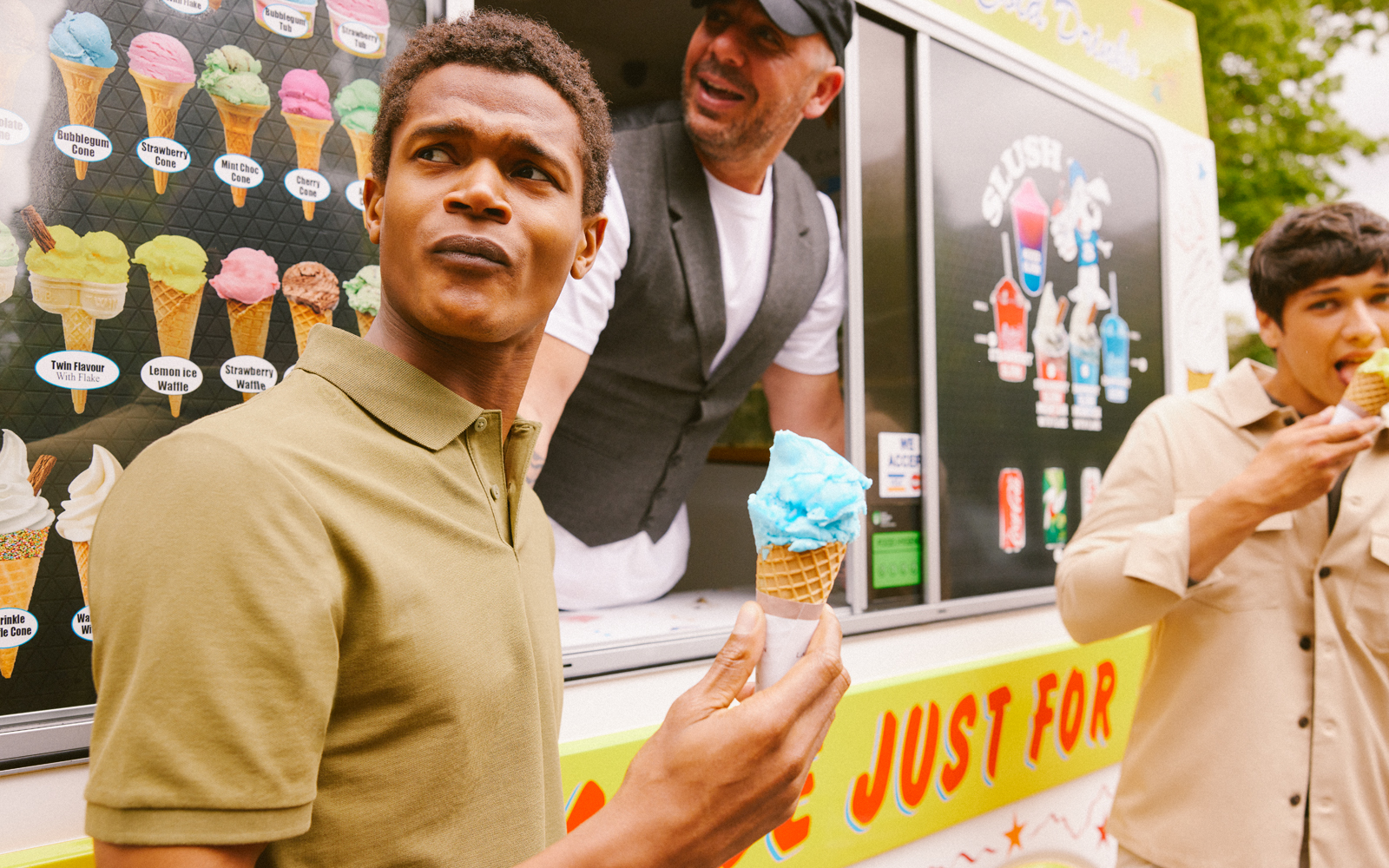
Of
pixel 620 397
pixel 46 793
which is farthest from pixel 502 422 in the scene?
pixel 620 397

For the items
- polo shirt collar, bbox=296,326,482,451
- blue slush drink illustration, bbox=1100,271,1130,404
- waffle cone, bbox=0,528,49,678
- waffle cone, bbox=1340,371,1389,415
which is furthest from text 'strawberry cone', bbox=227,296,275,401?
blue slush drink illustration, bbox=1100,271,1130,404

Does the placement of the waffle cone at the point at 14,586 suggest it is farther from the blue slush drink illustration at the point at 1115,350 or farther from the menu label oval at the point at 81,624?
the blue slush drink illustration at the point at 1115,350

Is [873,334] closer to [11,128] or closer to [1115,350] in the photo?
[1115,350]

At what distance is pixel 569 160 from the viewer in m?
1.15

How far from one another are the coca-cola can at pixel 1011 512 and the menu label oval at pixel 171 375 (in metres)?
2.47

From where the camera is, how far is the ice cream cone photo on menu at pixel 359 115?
1697 millimetres

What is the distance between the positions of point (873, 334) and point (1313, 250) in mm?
1162

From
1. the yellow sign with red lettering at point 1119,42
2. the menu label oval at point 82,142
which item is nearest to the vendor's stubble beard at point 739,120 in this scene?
the yellow sign with red lettering at point 1119,42

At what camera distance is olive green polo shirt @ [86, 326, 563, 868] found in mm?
722

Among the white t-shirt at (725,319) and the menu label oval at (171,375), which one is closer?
the menu label oval at (171,375)

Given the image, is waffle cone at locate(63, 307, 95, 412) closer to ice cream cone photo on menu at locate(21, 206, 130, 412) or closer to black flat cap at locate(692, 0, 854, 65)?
ice cream cone photo on menu at locate(21, 206, 130, 412)

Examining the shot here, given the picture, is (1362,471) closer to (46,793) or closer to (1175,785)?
(1175,785)

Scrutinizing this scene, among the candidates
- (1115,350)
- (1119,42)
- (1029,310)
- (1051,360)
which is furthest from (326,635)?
(1119,42)

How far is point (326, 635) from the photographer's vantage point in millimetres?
791
